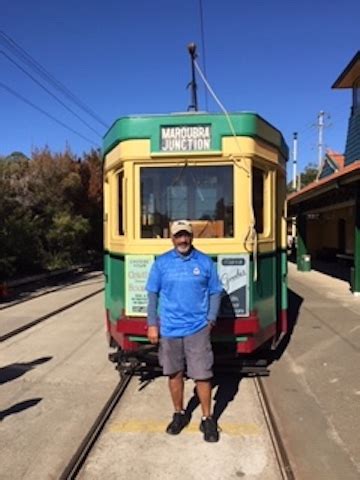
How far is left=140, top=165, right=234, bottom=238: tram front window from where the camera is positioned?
6227mm

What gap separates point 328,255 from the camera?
103 ft

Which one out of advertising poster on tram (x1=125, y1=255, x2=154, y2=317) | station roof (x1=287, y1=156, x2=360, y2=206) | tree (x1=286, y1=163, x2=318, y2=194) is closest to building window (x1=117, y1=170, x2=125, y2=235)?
advertising poster on tram (x1=125, y1=255, x2=154, y2=317)

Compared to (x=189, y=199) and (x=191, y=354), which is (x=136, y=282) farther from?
(x=191, y=354)

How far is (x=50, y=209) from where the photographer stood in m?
27.1

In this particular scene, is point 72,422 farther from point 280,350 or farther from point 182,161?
point 280,350

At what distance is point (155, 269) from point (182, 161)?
165cm

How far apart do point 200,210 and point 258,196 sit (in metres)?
0.69

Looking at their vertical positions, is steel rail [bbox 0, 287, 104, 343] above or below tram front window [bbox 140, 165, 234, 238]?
below

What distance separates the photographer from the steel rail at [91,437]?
164 inches

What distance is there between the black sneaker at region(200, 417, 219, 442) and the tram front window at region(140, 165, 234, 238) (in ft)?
6.94

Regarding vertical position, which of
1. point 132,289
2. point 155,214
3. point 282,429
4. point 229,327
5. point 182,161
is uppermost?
point 182,161

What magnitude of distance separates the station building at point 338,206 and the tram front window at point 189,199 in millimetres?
8529

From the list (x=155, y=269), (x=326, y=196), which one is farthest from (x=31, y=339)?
(x=326, y=196)

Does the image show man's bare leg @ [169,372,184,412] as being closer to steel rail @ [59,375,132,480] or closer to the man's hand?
the man's hand
